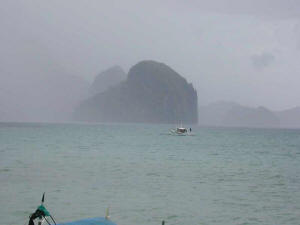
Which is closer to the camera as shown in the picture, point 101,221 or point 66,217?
point 101,221

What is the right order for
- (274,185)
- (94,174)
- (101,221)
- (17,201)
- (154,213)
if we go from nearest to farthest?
(101,221) < (154,213) < (17,201) < (274,185) < (94,174)

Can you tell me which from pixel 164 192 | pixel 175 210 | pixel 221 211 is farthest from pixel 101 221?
pixel 164 192

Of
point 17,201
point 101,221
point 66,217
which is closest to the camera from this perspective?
point 101,221

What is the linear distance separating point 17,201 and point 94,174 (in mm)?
12999

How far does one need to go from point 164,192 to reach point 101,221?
12757 millimetres

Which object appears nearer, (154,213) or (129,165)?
(154,213)

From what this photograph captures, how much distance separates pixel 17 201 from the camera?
2389cm

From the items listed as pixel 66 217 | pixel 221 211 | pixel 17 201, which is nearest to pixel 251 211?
pixel 221 211

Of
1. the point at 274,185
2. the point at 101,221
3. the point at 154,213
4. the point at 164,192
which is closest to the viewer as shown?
the point at 101,221

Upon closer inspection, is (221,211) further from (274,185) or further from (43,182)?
(43,182)

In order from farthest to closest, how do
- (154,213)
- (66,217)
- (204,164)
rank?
1. (204,164)
2. (154,213)
3. (66,217)

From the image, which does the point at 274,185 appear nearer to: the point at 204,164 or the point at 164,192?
the point at 164,192

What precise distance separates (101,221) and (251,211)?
34.8 feet

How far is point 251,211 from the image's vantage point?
2345 cm
